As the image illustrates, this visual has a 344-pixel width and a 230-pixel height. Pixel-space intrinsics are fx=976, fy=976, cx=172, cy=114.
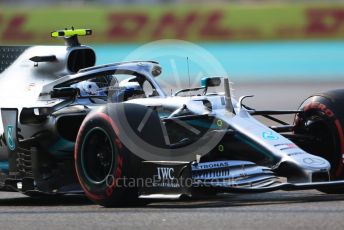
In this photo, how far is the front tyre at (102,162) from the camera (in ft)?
27.5

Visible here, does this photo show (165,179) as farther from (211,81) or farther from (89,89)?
(89,89)

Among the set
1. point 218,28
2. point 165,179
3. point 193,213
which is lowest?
point 193,213

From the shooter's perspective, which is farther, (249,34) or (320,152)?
(249,34)

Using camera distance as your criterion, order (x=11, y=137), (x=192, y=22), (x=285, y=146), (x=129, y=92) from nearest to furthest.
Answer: (x=285, y=146), (x=11, y=137), (x=129, y=92), (x=192, y=22)

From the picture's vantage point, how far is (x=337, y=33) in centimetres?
3369

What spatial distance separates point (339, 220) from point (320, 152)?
2259 mm

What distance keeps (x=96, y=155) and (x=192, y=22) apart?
83.2ft

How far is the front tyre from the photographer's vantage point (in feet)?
27.5

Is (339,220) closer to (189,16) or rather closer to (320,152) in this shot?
(320,152)

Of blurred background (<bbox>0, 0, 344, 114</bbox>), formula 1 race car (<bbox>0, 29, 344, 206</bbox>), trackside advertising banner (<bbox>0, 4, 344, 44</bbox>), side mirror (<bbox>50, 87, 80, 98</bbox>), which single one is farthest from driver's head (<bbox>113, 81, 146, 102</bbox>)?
trackside advertising banner (<bbox>0, 4, 344, 44</bbox>)

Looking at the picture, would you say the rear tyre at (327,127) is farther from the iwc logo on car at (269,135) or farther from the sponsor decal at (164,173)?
the sponsor decal at (164,173)

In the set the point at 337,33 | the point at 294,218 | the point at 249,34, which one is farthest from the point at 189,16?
the point at 294,218

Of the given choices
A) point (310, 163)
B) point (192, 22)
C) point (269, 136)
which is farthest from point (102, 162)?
point (192, 22)

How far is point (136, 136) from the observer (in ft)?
27.4
